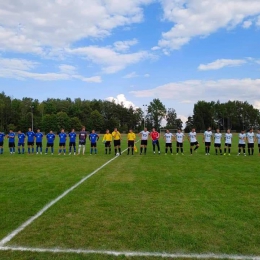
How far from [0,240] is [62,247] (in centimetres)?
105

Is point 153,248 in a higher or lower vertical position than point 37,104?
A: lower

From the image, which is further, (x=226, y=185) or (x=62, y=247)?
(x=226, y=185)

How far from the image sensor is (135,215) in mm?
6141

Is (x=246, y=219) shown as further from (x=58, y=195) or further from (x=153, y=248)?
(x=58, y=195)

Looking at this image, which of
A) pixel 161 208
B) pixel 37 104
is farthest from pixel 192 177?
pixel 37 104

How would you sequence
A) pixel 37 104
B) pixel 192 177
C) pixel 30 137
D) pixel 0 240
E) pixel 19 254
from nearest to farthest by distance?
pixel 19 254 → pixel 0 240 → pixel 192 177 → pixel 30 137 → pixel 37 104

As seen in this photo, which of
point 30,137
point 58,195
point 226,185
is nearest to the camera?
point 58,195

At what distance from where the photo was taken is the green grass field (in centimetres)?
463

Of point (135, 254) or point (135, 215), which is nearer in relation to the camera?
point (135, 254)

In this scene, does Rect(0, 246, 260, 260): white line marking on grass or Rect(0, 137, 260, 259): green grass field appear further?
Rect(0, 137, 260, 259): green grass field

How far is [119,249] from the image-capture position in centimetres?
445

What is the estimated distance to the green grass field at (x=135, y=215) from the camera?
463 cm

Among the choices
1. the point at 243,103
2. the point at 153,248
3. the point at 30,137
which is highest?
the point at 243,103

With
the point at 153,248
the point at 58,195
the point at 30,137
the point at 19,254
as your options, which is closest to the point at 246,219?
the point at 153,248
